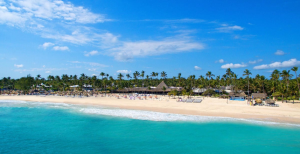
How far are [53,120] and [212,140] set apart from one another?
18574 millimetres

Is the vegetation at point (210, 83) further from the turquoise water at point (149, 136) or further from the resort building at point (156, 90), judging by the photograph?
the turquoise water at point (149, 136)

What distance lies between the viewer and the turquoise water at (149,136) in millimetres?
13758

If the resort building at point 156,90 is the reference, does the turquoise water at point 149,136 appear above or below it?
below

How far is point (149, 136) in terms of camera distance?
16328 millimetres

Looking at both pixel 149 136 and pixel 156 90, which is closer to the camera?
pixel 149 136

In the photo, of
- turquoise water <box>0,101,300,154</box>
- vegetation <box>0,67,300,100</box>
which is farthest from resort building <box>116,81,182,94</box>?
turquoise water <box>0,101,300,154</box>

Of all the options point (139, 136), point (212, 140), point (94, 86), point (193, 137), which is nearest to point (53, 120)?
point (139, 136)

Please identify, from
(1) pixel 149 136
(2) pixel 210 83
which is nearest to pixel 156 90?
(2) pixel 210 83

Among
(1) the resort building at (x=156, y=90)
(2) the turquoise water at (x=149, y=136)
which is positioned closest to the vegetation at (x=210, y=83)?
(1) the resort building at (x=156, y=90)

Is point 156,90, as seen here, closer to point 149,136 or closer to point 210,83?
point 210,83

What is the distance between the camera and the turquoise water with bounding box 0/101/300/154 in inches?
542

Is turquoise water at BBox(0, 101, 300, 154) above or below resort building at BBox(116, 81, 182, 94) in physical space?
below

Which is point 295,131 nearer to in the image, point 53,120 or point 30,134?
point 30,134

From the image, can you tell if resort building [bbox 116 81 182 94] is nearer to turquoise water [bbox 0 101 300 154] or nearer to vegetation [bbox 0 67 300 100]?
vegetation [bbox 0 67 300 100]
